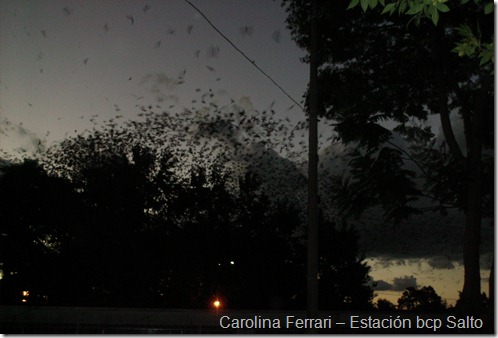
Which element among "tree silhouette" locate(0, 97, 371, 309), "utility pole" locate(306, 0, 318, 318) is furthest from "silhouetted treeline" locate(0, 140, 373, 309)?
"utility pole" locate(306, 0, 318, 318)

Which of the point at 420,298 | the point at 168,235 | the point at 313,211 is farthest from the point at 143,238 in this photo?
the point at 420,298

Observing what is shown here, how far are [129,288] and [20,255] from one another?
7503 millimetres

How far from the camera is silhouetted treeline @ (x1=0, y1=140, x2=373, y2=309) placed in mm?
30609

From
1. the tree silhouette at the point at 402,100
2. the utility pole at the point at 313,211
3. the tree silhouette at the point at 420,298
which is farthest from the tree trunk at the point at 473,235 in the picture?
the tree silhouette at the point at 420,298

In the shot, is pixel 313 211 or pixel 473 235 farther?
pixel 473 235

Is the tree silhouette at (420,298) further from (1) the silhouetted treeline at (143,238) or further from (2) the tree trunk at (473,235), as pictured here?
(2) the tree trunk at (473,235)

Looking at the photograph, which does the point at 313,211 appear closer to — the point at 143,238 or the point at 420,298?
the point at 143,238

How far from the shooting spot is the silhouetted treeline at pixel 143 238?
1205 inches

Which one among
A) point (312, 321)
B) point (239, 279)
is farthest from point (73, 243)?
point (312, 321)

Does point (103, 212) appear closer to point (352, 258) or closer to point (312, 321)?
point (352, 258)

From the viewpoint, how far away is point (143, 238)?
31094 mm

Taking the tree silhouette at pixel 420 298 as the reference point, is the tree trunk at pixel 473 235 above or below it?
above

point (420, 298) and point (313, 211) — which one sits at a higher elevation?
point (313, 211)

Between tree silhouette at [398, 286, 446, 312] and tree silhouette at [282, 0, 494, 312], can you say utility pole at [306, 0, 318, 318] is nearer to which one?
tree silhouette at [282, 0, 494, 312]
